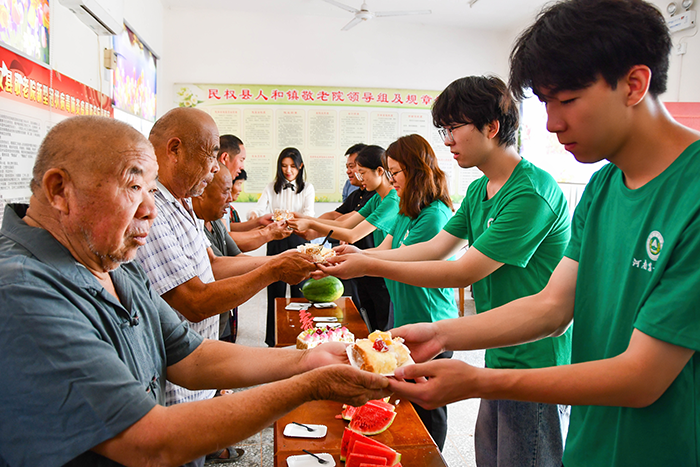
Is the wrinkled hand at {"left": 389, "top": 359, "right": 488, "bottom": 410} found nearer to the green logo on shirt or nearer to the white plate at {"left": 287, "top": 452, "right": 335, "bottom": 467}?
the white plate at {"left": 287, "top": 452, "right": 335, "bottom": 467}

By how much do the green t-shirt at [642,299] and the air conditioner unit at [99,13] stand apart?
3.31 metres

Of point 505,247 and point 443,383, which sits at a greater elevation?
point 505,247

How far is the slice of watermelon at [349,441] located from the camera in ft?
4.27

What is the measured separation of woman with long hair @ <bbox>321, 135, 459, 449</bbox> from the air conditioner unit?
7.56ft

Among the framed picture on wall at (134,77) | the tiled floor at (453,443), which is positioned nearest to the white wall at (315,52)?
the framed picture on wall at (134,77)

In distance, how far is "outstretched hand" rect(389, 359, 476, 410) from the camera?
111 centimetres

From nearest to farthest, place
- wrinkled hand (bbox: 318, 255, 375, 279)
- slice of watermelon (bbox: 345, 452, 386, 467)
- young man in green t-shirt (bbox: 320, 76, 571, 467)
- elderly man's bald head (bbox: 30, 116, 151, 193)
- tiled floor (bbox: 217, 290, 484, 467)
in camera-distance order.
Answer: elderly man's bald head (bbox: 30, 116, 151, 193), slice of watermelon (bbox: 345, 452, 386, 467), young man in green t-shirt (bbox: 320, 76, 571, 467), wrinkled hand (bbox: 318, 255, 375, 279), tiled floor (bbox: 217, 290, 484, 467)

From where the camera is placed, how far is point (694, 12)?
3945 millimetres

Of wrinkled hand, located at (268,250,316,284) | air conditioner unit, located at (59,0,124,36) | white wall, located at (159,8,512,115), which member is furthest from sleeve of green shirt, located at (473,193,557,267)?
white wall, located at (159,8,512,115)

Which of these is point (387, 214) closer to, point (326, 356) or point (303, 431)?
point (326, 356)

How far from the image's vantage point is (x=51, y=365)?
848 mm

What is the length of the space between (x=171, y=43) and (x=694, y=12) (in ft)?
20.1

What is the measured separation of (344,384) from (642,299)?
742 millimetres

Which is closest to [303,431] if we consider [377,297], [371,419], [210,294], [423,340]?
[371,419]
